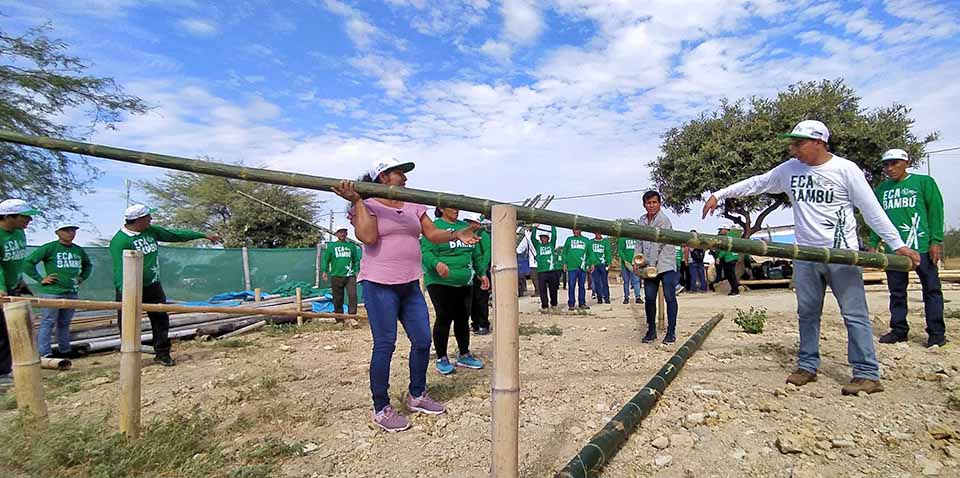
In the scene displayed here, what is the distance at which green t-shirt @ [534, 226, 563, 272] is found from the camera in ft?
33.7

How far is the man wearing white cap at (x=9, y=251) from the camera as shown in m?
4.94

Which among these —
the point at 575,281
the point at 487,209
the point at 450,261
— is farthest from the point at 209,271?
the point at 487,209

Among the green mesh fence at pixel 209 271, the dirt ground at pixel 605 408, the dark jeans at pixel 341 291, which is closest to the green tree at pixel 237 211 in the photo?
the green mesh fence at pixel 209 271

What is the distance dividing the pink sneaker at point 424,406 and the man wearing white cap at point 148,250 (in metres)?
3.26

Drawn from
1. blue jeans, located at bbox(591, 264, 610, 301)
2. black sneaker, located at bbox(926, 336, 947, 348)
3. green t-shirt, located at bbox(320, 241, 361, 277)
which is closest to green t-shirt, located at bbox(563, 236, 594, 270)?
blue jeans, located at bbox(591, 264, 610, 301)

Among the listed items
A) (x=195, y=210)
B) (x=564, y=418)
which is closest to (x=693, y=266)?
(x=564, y=418)

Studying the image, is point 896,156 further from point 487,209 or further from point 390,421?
point 390,421

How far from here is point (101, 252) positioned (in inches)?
363

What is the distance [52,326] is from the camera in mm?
5973

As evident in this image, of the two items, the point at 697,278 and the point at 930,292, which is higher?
the point at 930,292

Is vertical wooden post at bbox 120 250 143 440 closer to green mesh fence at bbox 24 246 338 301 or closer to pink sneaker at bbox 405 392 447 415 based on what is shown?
pink sneaker at bbox 405 392 447 415

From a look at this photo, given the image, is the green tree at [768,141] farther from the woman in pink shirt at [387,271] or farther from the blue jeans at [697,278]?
the woman in pink shirt at [387,271]

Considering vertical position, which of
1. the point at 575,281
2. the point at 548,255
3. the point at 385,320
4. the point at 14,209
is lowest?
the point at 575,281

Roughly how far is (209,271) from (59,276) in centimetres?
504
